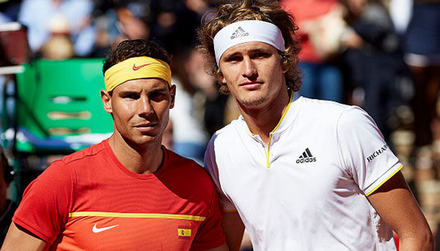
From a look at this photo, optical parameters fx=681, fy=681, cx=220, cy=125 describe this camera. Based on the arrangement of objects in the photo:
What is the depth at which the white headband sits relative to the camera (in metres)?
4.00

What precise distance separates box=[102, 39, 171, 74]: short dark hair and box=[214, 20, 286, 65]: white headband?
0.36 metres

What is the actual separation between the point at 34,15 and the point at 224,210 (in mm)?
4631

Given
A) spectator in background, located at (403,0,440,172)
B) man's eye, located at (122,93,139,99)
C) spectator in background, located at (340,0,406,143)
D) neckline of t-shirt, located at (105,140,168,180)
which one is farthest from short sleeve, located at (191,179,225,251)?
spectator in background, located at (403,0,440,172)

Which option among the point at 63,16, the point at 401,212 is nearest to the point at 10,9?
the point at 63,16

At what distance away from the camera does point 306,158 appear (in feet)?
12.6

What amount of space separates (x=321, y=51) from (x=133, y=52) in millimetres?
4085

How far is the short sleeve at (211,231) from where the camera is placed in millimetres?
4145

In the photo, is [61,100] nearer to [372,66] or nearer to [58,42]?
[58,42]

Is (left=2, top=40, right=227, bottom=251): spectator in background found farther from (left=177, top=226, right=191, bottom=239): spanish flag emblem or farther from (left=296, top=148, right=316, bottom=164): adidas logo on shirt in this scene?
(left=296, top=148, right=316, bottom=164): adidas logo on shirt

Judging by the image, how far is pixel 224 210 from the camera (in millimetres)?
4336

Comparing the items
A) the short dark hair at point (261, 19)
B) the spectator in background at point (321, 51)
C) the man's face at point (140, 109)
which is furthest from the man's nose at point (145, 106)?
the spectator in background at point (321, 51)

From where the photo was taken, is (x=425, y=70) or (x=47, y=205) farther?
(x=425, y=70)

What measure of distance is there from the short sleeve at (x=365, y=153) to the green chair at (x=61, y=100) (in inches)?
124

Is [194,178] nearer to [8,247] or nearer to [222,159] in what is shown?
[222,159]
